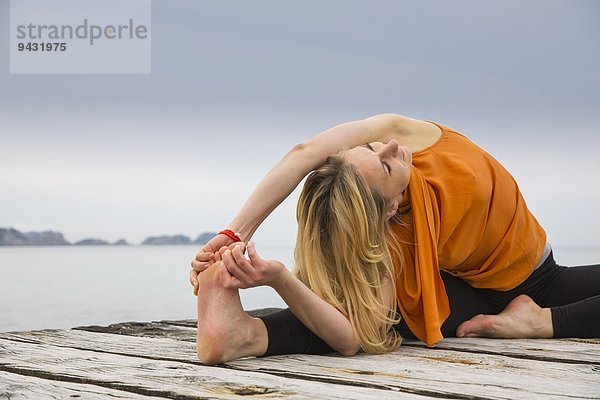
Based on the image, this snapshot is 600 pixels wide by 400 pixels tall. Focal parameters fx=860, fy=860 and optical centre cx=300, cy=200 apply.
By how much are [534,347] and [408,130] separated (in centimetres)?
75

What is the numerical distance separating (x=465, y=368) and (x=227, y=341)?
1.85 ft

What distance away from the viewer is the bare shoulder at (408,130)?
8.44 ft

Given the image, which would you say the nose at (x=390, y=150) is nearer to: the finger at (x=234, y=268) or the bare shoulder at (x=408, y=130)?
the bare shoulder at (x=408, y=130)

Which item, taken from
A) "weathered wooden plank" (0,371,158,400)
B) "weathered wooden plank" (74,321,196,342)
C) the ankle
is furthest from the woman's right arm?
the ankle

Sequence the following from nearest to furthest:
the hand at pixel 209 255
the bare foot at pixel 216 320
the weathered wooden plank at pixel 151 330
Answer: the bare foot at pixel 216 320, the hand at pixel 209 255, the weathered wooden plank at pixel 151 330

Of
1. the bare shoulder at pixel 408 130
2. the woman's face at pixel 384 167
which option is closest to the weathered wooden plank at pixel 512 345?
the woman's face at pixel 384 167

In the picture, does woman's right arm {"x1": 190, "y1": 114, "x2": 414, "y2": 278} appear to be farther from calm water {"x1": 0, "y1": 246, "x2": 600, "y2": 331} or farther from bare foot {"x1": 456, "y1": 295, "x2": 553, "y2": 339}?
calm water {"x1": 0, "y1": 246, "x2": 600, "y2": 331}

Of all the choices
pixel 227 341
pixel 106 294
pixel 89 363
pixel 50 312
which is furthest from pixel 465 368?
pixel 106 294

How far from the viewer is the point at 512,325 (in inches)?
103

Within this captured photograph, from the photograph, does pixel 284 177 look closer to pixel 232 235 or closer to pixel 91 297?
pixel 232 235

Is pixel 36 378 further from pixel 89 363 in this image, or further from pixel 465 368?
pixel 465 368

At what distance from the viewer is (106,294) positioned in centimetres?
1044

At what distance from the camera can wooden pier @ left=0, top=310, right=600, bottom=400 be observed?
5.47 feet

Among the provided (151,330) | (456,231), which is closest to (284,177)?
(456,231)
